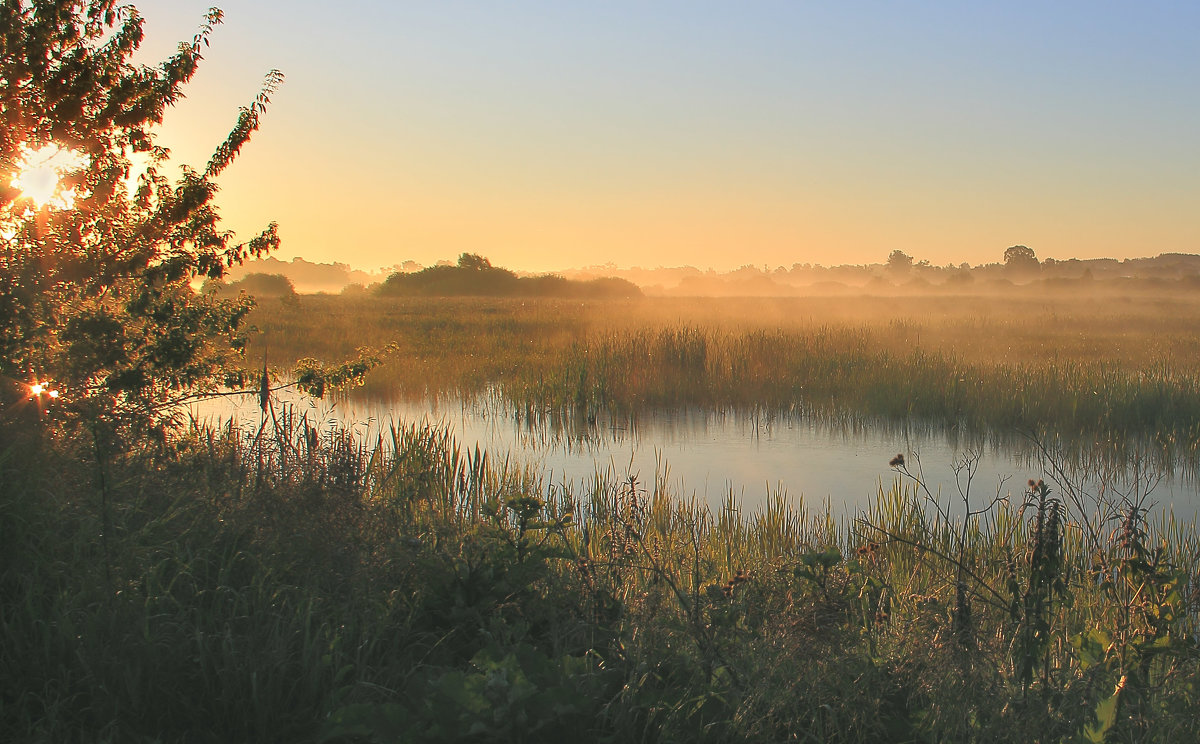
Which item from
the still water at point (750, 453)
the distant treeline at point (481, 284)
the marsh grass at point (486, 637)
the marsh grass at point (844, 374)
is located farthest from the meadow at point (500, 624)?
the distant treeline at point (481, 284)

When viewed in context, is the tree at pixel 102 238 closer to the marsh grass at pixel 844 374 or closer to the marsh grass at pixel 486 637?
the marsh grass at pixel 486 637

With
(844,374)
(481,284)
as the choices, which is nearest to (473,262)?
(481,284)

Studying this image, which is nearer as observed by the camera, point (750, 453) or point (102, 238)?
point (102, 238)

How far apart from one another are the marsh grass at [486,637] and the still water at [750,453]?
3.34 m

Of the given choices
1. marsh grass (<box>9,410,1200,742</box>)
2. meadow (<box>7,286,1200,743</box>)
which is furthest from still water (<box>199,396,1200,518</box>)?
marsh grass (<box>9,410,1200,742</box>)

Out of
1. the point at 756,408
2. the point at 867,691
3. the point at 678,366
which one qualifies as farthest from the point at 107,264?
the point at 678,366

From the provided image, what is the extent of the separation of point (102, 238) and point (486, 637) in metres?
4.25

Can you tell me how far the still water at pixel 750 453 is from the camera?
27.3 feet

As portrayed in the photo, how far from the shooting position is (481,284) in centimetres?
6850

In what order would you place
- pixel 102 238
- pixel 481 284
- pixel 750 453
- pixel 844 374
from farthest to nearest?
pixel 481 284, pixel 844 374, pixel 750 453, pixel 102 238

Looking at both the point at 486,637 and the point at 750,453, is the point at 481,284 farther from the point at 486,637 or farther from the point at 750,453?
the point at 486,637

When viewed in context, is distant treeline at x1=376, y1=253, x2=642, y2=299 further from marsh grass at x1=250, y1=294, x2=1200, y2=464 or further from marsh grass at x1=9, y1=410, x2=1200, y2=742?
marsh grass at x1=9, y1=410, x2=1200, y2=742

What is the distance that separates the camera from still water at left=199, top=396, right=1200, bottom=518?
Answer: 8.32 m

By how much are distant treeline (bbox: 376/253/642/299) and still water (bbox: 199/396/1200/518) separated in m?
53.9
